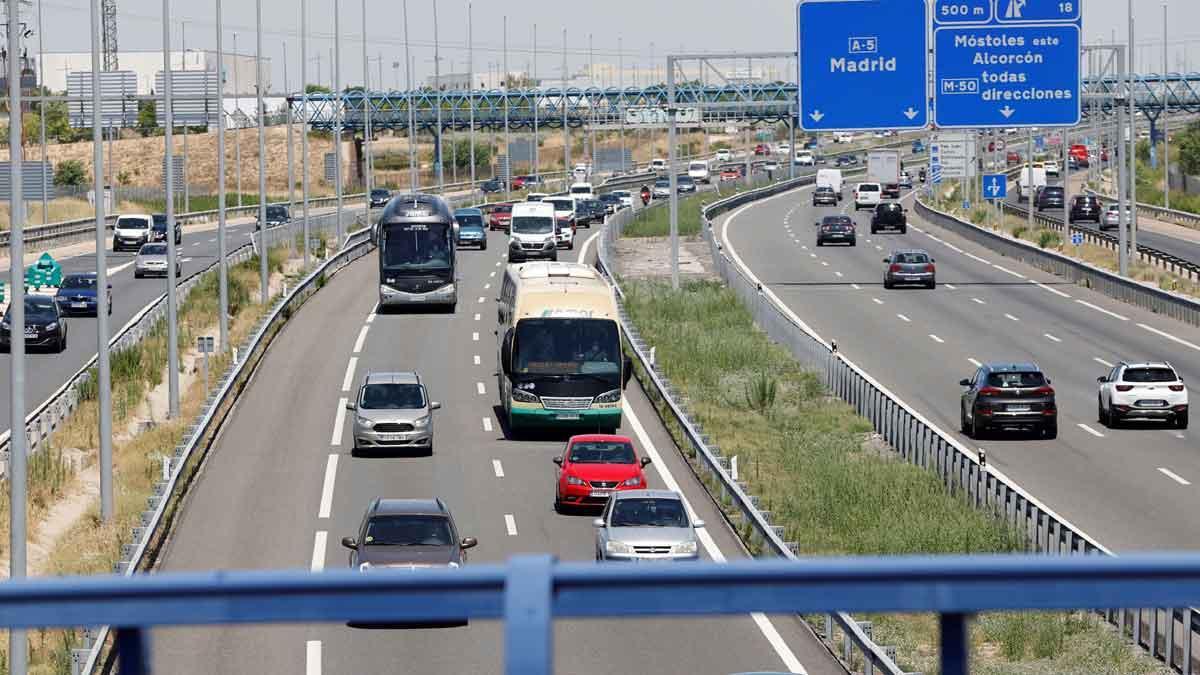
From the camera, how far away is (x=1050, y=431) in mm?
42656

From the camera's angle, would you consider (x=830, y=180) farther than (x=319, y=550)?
Yes

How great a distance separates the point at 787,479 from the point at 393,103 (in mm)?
145985

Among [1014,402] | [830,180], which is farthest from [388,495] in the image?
[830,180]

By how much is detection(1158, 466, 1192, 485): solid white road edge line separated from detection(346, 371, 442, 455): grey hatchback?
1504cm

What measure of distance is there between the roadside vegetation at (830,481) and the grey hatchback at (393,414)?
6.78m

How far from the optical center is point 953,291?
7531 centimetres

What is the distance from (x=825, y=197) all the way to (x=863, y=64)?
73782 millimetres

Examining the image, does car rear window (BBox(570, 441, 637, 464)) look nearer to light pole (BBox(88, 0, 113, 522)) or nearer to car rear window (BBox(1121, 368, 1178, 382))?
light pole (BBox(88, 0, 113, 522))

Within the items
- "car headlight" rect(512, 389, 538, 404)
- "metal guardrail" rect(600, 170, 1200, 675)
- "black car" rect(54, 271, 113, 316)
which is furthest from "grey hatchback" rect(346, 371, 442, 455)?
"black car" rect(54, 271, 113, 316)

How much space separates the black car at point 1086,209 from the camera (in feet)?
379

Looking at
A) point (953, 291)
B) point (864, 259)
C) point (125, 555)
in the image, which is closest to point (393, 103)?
point (864, 259)

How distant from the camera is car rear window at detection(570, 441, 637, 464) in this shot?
1414 inches

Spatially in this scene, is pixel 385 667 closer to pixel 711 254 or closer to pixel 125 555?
pixel 125 555

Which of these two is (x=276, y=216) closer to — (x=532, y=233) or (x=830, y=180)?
(x=532, y=233)
